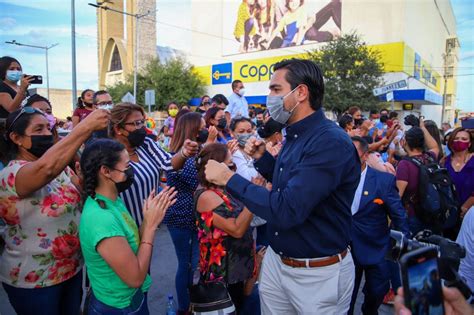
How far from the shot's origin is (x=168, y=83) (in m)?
33.1

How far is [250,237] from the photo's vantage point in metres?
2.87

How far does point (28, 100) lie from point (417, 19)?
31.0m

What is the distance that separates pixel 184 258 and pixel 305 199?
2055 millimetres

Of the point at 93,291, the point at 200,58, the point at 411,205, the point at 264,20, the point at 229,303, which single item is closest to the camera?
the point at 93,291

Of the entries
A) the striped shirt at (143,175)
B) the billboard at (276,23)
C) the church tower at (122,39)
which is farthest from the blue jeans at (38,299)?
the church tower at (122,39)

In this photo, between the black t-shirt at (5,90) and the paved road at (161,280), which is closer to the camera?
the paved road at (161,280)

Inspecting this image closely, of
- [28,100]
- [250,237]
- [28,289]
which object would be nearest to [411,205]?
[250,237]

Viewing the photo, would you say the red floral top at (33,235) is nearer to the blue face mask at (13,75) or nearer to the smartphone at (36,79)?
the smartphone at (36,79)

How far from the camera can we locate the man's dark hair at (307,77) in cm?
215

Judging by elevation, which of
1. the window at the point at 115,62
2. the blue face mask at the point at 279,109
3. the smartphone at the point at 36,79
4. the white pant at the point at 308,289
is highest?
the window at the point at 115,62

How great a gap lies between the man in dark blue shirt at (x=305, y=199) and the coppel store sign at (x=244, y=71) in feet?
94.2

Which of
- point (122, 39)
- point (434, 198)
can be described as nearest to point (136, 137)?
point (434, 198)

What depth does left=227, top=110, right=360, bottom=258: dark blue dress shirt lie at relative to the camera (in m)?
1.86

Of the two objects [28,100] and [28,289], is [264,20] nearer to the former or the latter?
[28,100]
